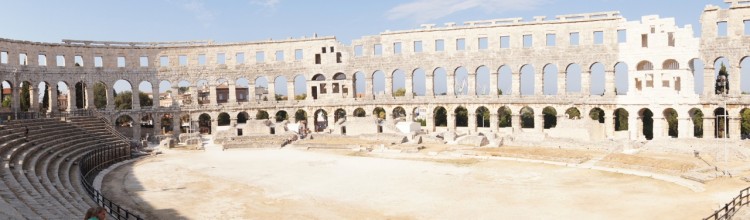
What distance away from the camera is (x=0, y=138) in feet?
91.7

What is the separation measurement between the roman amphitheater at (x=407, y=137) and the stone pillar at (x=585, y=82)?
128mm

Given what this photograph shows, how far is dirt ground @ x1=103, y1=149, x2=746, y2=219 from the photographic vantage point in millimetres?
20844

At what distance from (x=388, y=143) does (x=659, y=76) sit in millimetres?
22861

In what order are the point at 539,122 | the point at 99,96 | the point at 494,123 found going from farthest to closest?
the point at 99,96
the point at 494,123
the point at 539,122

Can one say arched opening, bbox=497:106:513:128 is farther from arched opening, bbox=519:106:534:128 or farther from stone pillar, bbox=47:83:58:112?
stone pillar, bbox=47:83:58:112

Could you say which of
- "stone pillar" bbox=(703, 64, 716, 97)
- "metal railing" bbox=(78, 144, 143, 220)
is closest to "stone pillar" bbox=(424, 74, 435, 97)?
"stone pillar" bbox=(703, 64, 716, 97)

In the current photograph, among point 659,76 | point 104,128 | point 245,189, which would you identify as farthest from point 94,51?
point 659,76

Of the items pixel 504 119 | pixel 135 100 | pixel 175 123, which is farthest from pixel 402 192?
pixel 504 119

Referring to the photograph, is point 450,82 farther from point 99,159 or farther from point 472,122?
point 99,159

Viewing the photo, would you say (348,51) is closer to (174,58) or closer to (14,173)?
(174,58)

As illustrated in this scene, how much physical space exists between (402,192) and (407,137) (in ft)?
72.6

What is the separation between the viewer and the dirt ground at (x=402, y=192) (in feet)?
68.4

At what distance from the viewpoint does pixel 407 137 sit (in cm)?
4697

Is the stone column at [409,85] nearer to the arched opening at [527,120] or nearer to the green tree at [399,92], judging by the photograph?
the arched opening at [527,120]
